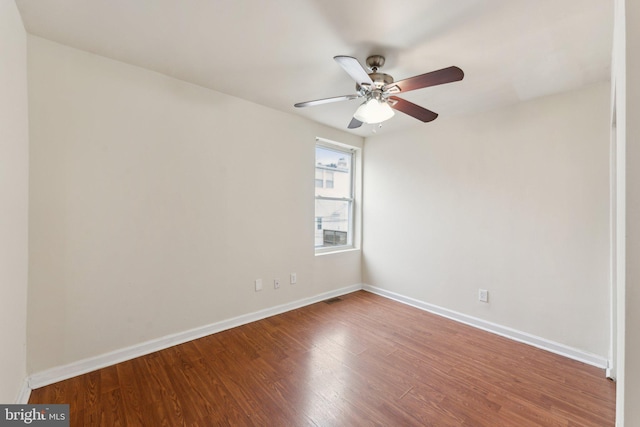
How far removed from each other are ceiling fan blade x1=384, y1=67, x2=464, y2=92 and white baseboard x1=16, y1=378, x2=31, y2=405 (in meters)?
3.10

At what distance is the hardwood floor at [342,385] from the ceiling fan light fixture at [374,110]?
1.98m

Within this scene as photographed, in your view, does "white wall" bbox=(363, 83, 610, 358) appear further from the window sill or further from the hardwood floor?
the window sill

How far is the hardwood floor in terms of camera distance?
1.63 m

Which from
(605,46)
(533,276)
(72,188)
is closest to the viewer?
(605,46)

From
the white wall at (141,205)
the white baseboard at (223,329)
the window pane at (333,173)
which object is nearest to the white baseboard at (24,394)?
the white baseboard at (223,329)

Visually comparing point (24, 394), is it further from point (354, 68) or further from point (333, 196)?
point (333, 196)

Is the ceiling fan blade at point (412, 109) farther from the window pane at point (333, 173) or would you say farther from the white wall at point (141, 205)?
the window pane at point (333, 173)

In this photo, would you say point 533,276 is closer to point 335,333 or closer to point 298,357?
point 335,333

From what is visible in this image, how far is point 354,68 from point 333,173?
2309mm

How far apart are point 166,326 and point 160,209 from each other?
1.05 m

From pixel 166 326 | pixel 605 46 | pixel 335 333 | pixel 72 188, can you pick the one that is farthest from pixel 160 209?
pixel 605 46

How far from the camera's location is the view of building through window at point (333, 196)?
374cm

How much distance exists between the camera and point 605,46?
177cm

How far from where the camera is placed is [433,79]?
1.67m
